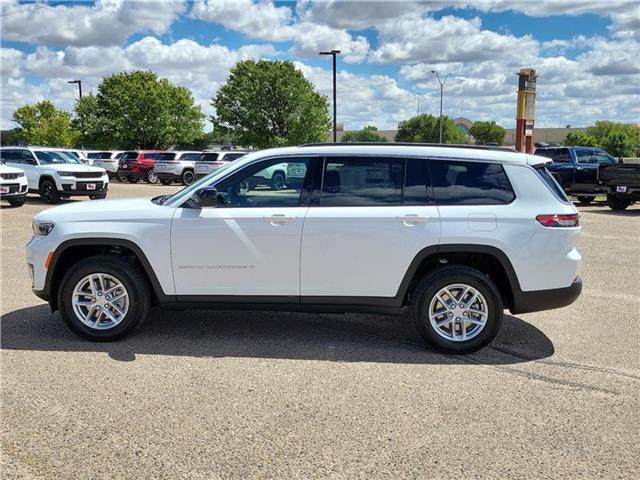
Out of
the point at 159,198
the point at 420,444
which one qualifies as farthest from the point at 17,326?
the point at 420,444

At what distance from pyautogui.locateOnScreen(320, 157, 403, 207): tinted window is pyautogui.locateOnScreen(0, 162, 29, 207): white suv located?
47.0 feet

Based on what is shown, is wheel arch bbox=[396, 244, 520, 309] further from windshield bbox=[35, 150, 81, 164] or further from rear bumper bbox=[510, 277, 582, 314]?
windshield bbox=[35, 150, 81, 164]

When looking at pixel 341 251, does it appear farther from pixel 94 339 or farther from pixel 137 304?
pixel 94 339

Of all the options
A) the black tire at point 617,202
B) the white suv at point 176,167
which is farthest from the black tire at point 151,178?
the black tire at point 617,202

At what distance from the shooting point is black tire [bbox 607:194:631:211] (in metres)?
17.4

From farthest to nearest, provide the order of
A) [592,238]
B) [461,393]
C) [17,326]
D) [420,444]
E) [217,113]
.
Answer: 1. [217,113]
2. [592,238]
3. [17,326]
4. [461,393]
5. [420,444]

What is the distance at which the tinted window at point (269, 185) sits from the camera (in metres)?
→ 5.05

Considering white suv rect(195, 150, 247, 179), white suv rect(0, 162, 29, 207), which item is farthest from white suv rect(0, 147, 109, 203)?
white suv rect(195, 150, 247, 179)

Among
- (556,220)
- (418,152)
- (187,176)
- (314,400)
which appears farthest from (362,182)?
(187,176)

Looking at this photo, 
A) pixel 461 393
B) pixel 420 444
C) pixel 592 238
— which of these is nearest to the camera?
pixel 420 444

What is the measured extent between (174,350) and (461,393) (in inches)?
94.8

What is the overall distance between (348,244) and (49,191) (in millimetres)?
15822

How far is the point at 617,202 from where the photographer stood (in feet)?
57.3

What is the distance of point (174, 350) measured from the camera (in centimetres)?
503
